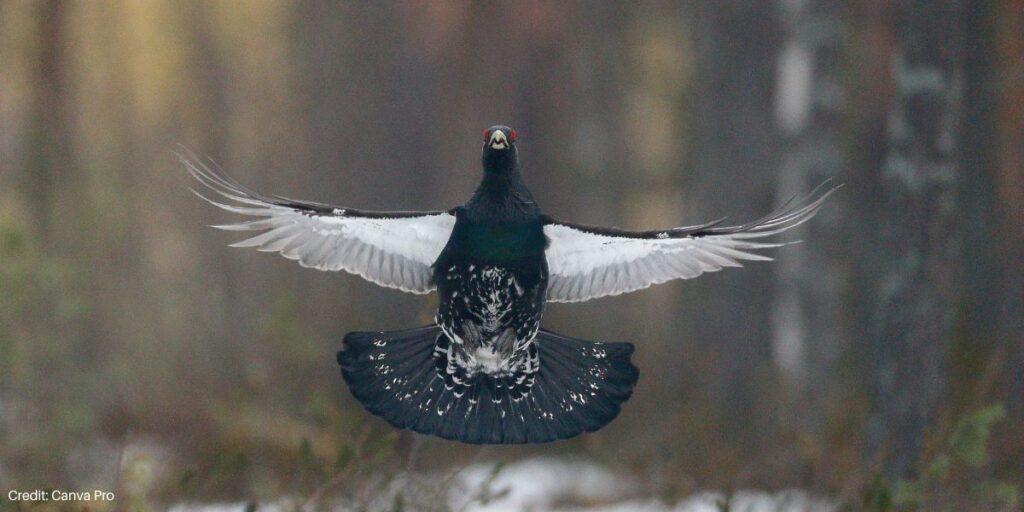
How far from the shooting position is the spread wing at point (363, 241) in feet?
12.2

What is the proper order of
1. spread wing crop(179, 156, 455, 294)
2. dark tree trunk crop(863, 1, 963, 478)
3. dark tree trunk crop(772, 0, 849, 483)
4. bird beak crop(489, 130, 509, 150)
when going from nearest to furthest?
bird beak crop(489, 130, 509, 150) → spread wing crop(179, 156, 455, 294) → dark tree trunk crop(863, 1, 963, 478) → dark tree trunk crop(772, 0, 849, 483)

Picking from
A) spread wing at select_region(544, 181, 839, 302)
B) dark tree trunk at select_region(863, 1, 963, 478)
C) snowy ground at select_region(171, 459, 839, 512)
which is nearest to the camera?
spread wing at select_region(544, 181, 839, 302)

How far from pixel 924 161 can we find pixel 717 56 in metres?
4.97

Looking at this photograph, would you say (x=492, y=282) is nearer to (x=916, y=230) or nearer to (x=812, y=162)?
(x=916, y=230)

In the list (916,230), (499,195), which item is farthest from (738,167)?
(499,195)

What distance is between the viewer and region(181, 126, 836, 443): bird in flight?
355 cm

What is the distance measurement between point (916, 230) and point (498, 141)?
2.57 metres

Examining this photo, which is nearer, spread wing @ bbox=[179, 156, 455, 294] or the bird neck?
the bird neck

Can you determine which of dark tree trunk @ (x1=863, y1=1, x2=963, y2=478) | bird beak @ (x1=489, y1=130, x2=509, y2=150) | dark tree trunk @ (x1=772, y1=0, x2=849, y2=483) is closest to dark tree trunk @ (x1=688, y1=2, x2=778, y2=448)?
dark tree trunk @ (x1=772, y1=0, x2=849, y2=483)

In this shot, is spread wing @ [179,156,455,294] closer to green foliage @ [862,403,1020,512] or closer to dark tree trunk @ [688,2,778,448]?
green foliage @ [862,403,1020,512]

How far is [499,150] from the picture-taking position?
3.48 meters

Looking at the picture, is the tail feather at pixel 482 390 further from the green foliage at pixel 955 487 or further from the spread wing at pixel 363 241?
the green foliage at pixel 955 487

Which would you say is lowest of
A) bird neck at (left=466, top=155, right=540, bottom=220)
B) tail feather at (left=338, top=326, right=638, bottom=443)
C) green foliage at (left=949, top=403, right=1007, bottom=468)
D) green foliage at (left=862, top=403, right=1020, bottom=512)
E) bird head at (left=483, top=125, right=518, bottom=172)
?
green foliage at (left=862, top=403, right=1020, bottom=512)

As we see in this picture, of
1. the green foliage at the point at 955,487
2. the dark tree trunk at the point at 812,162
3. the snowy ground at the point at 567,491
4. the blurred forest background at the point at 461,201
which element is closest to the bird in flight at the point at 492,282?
the blurred forest background at the point at 461,201
